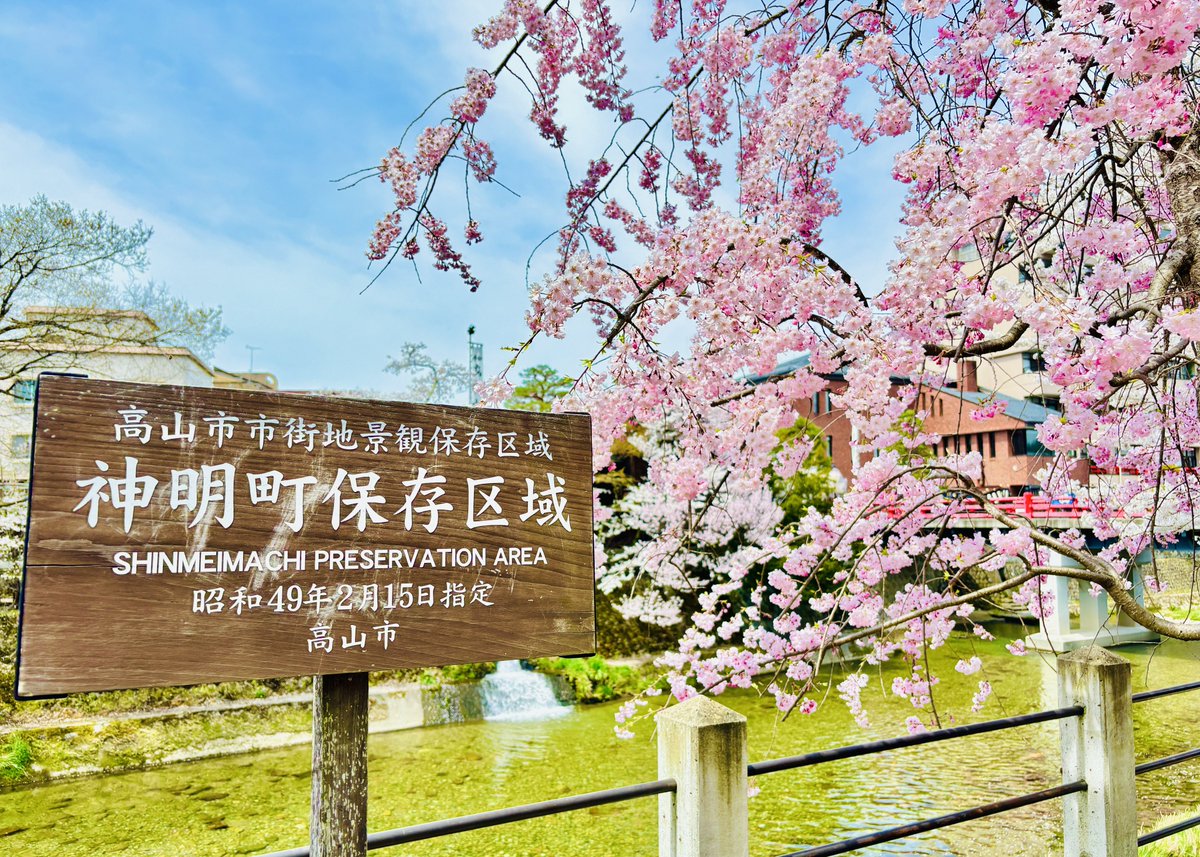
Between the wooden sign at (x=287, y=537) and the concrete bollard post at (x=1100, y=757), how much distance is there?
2.29 meters

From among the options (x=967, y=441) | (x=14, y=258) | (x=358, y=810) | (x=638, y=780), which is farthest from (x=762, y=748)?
(x=967, y=441)

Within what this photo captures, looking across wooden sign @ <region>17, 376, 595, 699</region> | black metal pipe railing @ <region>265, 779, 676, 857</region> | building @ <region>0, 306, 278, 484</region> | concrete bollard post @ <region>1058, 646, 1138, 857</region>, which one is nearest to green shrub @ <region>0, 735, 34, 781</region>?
building @ <region>0, 306, 278, 484</region>

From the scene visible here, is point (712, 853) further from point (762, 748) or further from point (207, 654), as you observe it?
point (762, 748)

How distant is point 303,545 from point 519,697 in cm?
954

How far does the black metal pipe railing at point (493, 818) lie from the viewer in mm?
1745

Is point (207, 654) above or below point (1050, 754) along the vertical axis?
above

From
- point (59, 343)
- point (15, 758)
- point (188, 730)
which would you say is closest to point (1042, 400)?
point (188, 730)

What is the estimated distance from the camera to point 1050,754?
811 centimetres

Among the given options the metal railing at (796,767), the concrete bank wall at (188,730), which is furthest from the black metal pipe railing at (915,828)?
the concrete bank wall at (188,730)

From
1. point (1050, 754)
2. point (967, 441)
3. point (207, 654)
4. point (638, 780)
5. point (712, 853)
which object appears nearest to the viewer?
point (207, 654)

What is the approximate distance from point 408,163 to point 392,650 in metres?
3.22

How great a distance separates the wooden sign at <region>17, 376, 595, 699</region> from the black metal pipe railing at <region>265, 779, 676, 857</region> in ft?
1.22

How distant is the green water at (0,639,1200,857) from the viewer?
19.7 feet

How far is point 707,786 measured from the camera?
6.95 ft
